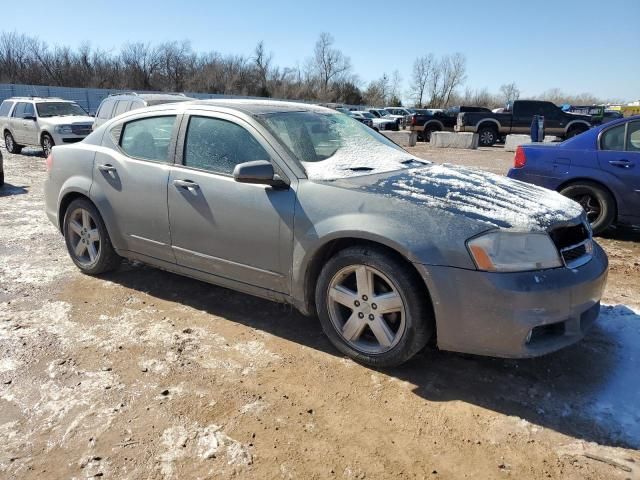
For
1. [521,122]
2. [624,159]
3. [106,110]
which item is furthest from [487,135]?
[624,159]

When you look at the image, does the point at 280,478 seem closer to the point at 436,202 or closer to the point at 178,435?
the point at 178,435

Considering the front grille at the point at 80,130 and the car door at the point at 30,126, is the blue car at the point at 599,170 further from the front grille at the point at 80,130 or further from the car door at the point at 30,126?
the car door at the point at 30,126

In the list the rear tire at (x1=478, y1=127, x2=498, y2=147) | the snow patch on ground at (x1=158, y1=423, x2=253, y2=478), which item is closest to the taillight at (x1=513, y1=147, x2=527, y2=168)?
the snow patch on ground at (x1=158, y1=423, x2=253, y2=478)

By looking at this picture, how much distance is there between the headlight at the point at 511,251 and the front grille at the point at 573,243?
13 cm

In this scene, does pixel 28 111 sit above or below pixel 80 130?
above

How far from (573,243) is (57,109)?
52.7 ft

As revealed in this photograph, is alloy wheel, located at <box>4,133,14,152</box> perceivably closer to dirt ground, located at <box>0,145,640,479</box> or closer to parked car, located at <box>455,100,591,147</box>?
dirt ground, located at <box>0,145,640,479</box>

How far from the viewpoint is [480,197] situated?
3064 millimetres

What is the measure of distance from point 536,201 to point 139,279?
3466mm

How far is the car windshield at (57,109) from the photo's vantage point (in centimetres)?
1494

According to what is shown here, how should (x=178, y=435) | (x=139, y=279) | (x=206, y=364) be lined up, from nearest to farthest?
(x=178, y=435), (x=206, y=364), (x=139, y=279)

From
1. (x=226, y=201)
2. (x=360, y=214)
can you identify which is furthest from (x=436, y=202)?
(x=226, y=201)

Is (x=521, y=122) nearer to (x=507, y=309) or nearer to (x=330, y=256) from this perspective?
(x=330, y=256)

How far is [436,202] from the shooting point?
9.47 ft
